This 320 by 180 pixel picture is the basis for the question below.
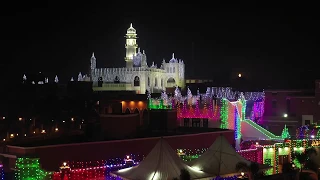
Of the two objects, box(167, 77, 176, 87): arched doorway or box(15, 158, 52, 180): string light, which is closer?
box(15, 158, 52, 180): string light

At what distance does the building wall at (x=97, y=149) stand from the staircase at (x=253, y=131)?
7.14 m

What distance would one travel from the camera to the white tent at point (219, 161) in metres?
12.9

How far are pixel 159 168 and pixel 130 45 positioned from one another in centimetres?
4046

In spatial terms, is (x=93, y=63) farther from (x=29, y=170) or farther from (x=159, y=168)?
(x=159, y=168)

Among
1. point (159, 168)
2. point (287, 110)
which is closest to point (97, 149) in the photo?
point (159, 168)

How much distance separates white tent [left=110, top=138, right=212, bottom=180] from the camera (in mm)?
11352

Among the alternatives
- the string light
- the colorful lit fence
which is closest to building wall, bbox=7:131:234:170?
the colorful lit fence

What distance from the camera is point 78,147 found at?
13406mm

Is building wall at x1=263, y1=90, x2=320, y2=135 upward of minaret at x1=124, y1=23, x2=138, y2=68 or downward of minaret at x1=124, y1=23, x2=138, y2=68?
downward

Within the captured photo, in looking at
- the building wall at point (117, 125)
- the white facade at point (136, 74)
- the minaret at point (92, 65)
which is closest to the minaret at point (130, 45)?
the white facade at point (136, 74)

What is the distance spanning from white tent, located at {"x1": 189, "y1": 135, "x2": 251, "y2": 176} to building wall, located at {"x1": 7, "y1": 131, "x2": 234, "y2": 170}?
2.28 meters

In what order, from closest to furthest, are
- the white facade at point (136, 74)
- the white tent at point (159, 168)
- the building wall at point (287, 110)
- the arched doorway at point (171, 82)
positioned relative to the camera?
the white tent at point (159, 168) → the building wall at point (287, 110) → the white facade at point (136, 74) → the arched doorway at point (171, 82)

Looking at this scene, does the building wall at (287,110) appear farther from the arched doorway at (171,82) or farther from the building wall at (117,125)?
the arched doorway at (171,82)

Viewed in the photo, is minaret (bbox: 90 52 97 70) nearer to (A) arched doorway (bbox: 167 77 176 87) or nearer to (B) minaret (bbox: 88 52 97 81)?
(B) minaret (bbox: 88 52 97 81)
